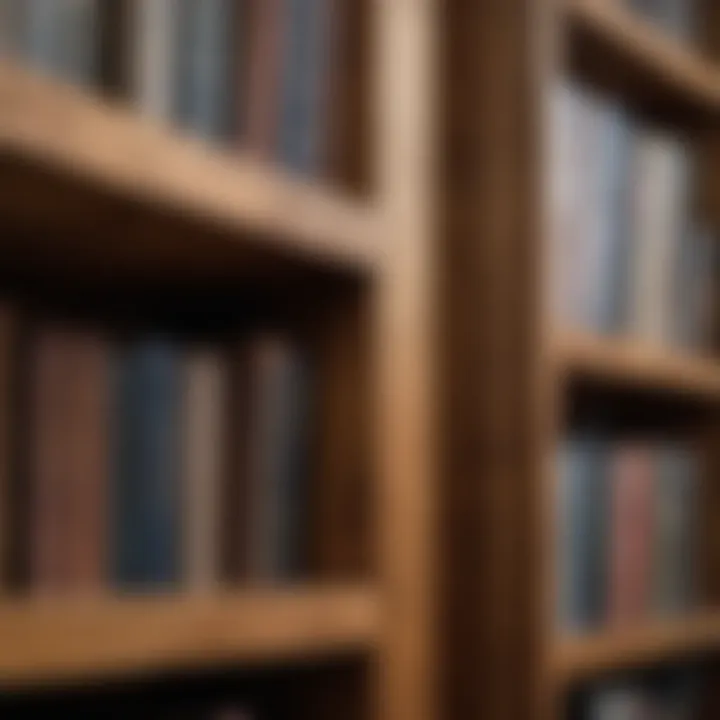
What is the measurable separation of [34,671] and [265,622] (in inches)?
6.9

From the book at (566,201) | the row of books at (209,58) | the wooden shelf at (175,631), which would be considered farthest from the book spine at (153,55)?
the book at (566,201)

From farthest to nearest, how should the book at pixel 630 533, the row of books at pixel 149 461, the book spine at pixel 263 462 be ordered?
the book at pixel 630 533 < the book spine at pixel 263 462 < the row of books at pixel 149 461

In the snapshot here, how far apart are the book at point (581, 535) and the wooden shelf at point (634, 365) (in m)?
0.09

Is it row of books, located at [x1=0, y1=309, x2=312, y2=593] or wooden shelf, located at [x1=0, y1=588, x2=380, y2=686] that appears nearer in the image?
wooden shelf, located at [x1=0, y1=588, x2=380, y2=686]

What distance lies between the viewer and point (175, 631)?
0.78 metres

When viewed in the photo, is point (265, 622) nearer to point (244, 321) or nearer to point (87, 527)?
point (87, 527)

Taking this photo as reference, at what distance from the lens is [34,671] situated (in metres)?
0.70

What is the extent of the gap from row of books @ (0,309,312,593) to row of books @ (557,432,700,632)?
13.5 inches

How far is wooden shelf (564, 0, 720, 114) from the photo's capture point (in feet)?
4.00

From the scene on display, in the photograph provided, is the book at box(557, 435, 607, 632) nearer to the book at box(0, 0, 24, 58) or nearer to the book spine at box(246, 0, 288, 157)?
the book spine at box(246, 0, 288, 157)

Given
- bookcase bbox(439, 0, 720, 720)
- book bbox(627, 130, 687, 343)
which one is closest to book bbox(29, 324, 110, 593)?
bookcase bbox(439, 0, 720, 720)

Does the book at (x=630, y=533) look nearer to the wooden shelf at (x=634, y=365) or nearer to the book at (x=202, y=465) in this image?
the wooden shelf at (x=634, y=365)

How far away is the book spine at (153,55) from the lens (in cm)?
83

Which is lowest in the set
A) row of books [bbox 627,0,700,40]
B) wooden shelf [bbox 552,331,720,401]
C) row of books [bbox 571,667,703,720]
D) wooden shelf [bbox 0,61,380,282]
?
row of books [bbox 571,667,703,720]
